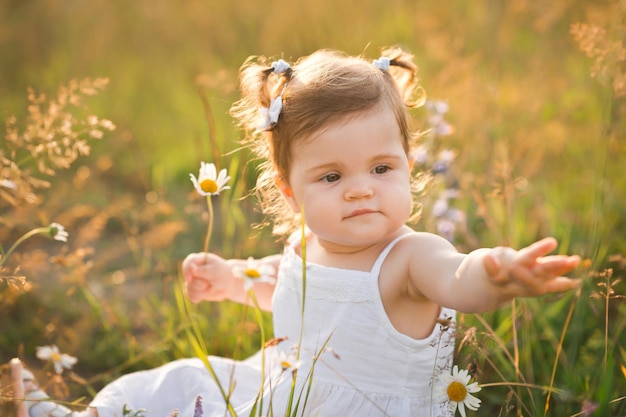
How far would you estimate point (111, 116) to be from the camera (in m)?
4.73

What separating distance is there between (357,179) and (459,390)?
54cm

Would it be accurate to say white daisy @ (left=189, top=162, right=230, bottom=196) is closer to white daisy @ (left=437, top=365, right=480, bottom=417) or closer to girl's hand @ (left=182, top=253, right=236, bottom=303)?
girl's hand @ (left=182, top=253, right=236, bottom=303)

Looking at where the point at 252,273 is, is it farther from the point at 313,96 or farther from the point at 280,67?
the point at 280,67

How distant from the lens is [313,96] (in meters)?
1.84

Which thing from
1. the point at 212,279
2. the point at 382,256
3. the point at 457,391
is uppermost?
the point at 382,256

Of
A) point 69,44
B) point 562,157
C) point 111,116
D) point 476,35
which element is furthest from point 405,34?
point 69,44

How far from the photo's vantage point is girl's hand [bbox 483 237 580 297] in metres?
1.26

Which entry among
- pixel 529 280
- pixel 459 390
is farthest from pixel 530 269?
pixel 459 390

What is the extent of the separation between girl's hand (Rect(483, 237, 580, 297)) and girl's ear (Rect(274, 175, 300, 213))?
0.73m

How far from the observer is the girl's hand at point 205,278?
7.48ft

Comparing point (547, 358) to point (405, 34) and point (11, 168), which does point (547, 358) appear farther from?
point (405, 34)

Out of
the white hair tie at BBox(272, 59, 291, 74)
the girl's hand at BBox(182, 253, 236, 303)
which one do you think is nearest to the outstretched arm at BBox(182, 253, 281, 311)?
the girl's hand at BBox(182, 253, 236, 303)

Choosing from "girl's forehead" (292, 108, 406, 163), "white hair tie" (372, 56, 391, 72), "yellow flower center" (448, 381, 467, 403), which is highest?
"white hair tie" (372, 56, 391, 72)

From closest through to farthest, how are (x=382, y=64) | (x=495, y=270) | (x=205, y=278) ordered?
(x=495, y=270), (x=382, y=64), (x=205, y=278)
